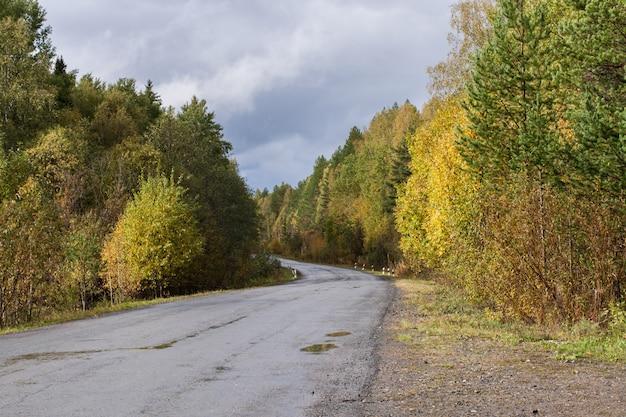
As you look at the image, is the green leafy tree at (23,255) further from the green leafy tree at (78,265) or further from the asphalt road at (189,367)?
the green leafy tree at (78,265)

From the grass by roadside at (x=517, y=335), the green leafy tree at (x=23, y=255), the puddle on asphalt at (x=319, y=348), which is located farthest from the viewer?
the green leafy tree at (x=23, y=255)

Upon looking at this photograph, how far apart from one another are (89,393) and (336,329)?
7.03m

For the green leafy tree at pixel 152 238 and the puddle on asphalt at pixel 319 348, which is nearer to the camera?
the puddle on asphalt at pixel 319 348

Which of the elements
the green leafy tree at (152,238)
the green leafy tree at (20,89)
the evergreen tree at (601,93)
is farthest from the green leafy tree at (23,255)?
the green leafy tree at (20,89)

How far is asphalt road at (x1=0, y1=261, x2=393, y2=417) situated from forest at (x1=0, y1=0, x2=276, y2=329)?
519cm

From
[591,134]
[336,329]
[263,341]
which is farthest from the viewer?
[336,329]

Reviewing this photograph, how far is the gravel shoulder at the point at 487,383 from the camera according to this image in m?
5.89

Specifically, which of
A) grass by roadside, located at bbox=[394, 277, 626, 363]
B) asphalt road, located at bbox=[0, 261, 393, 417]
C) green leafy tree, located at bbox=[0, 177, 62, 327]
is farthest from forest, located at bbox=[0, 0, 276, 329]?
grass by roadside, located at bbox=[394, 277, 626, 363]

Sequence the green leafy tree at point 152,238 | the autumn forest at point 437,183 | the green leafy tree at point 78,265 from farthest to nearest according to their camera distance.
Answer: the green leafy tree at point 152,238, the green leafy tree at point 78,265, the autumn forest at point 437,183

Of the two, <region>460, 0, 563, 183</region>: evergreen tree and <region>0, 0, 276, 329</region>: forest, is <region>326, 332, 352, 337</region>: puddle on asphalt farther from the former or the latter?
<region>0, 0, 276, 329</region>: forest

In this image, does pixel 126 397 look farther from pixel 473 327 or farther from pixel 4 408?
pixel 473 327

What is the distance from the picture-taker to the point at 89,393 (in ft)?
21.5

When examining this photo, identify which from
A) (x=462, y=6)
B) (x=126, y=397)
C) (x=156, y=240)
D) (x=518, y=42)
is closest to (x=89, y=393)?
(x=126, y=397)

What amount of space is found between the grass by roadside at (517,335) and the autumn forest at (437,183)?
66 centimetres
